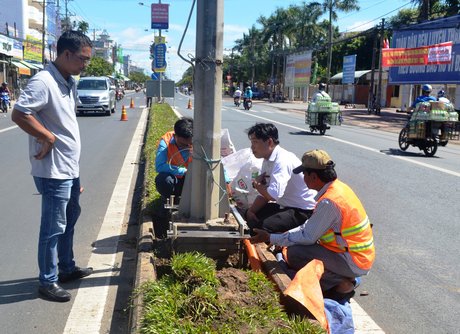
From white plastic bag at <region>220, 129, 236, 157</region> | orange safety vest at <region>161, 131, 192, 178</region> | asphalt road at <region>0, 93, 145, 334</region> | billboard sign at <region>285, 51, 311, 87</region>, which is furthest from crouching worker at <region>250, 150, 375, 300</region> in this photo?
billboard sign at <region>285, 51, 311, 87</region>

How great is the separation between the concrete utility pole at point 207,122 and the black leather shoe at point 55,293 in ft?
3.78

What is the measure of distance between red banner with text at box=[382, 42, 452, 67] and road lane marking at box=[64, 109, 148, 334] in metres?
24.4

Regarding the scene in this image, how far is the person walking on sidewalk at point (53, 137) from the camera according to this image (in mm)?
3287

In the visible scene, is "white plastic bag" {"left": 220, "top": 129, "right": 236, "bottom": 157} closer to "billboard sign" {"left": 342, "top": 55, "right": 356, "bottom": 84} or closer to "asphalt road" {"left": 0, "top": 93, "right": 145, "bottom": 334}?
"asphalt road" {"left": 0, "top": 93, "right": 145, "bottom": 334}

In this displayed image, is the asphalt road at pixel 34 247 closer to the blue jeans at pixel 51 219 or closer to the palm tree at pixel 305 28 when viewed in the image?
the blue jeans at pixel 51 219

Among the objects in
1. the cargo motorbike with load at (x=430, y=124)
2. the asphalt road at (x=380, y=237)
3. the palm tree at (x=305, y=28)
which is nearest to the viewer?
the asphalt road at (x=380, y=237)

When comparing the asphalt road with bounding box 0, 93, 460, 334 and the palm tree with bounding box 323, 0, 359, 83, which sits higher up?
the palm tree with bounding box 323, 0, 359, 83

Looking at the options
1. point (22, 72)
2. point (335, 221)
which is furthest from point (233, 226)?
point (22, 72)

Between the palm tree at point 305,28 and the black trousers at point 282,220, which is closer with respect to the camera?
the black trousers at point 282,220

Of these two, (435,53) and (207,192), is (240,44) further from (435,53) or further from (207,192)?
(207,192)

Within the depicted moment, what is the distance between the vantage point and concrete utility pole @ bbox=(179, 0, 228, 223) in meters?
3.83

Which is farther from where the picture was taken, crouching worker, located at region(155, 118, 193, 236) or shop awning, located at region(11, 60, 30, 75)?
shop awning, located at region(11, 60, 30, 75)

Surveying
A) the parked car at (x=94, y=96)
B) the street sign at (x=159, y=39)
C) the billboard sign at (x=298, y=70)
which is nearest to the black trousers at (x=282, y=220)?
the parked car at (x=94, y=96)

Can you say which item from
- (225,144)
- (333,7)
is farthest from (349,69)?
(225,144)
